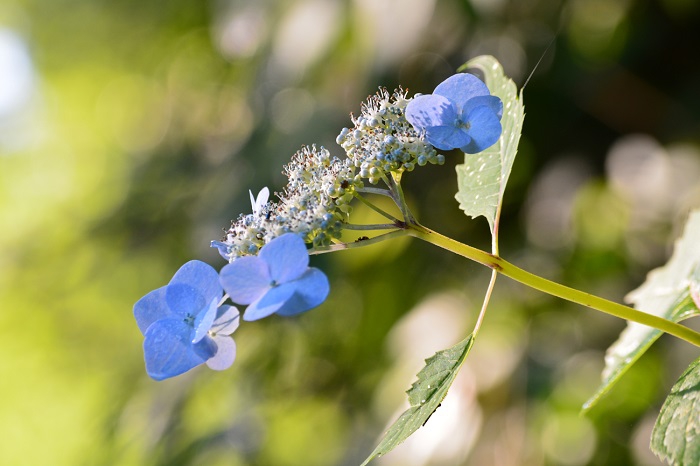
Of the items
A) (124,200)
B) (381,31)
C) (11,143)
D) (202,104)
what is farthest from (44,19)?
(381,31)

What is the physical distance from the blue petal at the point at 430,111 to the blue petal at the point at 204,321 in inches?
6.4

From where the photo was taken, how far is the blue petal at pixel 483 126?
45 cm

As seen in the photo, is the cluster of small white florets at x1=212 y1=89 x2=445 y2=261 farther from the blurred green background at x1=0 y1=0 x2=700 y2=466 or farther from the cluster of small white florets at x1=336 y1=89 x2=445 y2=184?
the blurred green background at x1=0 y1=0 x2=700 y2=466

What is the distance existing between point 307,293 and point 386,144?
0.41ft

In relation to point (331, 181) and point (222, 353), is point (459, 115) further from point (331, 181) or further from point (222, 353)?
point (222, 353)

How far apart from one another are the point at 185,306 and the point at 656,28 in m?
1.62

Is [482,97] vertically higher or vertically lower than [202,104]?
lower

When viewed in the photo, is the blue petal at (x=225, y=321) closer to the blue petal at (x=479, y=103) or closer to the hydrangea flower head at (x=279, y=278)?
the hydrangea flower head at (x=279, y=278)

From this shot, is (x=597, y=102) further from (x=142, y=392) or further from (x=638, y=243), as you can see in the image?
(x=142, y=392)

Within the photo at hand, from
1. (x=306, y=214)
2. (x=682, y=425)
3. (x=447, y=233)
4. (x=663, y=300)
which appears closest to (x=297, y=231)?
(x=306, y=214)

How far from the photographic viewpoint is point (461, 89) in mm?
450

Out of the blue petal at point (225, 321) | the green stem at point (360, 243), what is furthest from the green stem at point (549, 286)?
the blue petal at point (225, 321)

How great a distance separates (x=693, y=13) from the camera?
5.22ft

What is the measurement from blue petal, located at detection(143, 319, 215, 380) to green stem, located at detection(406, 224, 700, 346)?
142mm
